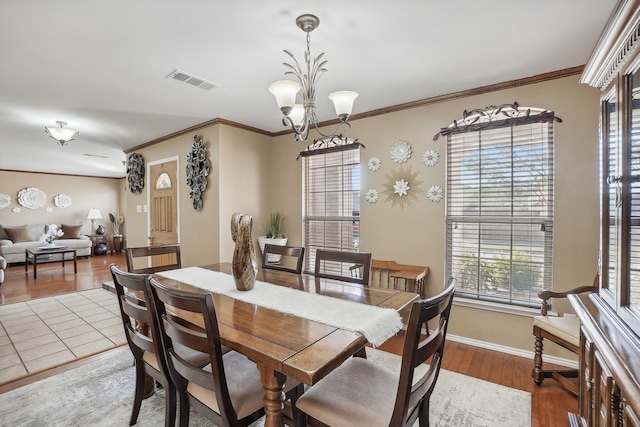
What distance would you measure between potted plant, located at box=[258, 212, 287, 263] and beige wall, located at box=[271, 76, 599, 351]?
5.3 inches

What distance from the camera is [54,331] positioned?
327 centimetres

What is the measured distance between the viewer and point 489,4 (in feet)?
5.57

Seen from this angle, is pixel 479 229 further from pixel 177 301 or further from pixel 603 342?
pixel 177 301

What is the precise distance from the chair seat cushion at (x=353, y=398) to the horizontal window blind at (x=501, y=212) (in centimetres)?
190

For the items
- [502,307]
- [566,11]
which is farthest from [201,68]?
[502,307]

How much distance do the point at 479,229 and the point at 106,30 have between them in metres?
3.39

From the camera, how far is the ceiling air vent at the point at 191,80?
2.57 m

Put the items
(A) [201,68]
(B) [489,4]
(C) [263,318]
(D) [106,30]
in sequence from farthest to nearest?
(A) [201,68] < (D) [106,30] < (B) [489,4] < (C) [263,318]

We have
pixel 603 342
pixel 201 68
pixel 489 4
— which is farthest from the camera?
pixel 201 68

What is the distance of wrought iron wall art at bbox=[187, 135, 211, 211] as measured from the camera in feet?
13.0

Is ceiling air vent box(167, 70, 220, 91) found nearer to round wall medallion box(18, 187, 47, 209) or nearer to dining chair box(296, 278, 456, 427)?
dining chair box(296, 278, 456, 427)

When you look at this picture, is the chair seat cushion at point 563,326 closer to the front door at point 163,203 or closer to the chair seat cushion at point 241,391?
the chair seat cushion at point 241,391

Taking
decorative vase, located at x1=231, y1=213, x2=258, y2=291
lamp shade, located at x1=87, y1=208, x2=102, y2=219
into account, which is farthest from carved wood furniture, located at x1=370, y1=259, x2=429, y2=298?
lamp shade, located at x1=87, y1=208, x2=102, y2=219

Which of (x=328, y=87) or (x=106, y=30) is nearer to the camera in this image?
(x=106, y=30)
